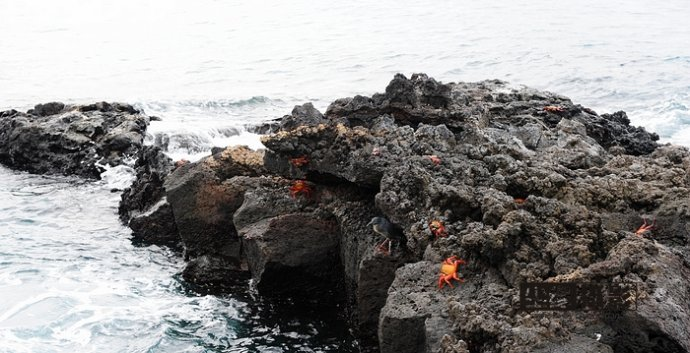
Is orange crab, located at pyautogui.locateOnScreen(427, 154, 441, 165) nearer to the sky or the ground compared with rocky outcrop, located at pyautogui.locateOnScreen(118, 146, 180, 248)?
nearer to the sky

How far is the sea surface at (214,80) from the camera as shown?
9484mm

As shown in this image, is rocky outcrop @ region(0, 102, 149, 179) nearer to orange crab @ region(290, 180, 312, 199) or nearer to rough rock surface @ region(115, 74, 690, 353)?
rough rock surface @ region(115, 74, 690, 353)

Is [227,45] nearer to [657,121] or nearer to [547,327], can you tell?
[657,121]

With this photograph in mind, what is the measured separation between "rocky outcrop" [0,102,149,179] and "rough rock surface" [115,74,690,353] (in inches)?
219

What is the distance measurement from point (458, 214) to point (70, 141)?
11.7 metres

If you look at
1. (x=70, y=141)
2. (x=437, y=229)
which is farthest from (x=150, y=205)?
(x=437, y=229)

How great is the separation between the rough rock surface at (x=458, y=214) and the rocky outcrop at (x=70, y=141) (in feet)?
18.2

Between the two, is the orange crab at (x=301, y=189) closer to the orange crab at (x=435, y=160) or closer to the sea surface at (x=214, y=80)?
the sea surface at (x=214, y=80)

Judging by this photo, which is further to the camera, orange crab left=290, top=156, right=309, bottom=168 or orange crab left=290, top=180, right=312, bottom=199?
orange crab left=290, top=180, right=312, bottom=199

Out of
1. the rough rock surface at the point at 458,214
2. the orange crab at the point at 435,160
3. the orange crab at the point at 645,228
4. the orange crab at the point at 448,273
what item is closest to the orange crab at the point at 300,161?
the rough rock surface at the point at 458,214

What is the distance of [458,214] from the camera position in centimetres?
782

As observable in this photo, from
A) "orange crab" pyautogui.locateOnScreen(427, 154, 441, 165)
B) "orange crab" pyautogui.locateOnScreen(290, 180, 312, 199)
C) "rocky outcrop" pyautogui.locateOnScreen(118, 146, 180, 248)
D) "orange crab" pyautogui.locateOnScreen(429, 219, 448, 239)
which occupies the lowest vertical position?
"rocky outcrop" pyautogui.locateOnScreen(118, 146, 180, 248)

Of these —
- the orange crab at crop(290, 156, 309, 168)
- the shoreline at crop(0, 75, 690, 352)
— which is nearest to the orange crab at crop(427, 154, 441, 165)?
the shoreline at crop(0, 75, 690, 352)

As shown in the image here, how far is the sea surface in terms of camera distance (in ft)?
31.1
